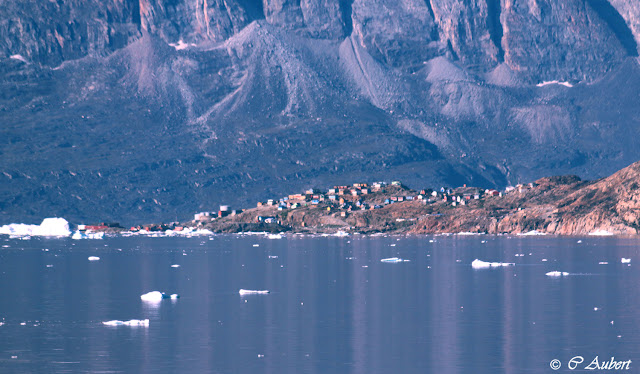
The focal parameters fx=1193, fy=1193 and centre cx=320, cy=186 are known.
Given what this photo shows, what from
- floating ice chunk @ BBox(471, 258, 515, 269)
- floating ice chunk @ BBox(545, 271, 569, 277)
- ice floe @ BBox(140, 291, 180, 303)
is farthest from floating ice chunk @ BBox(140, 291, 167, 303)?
floating ice chunk @ BBox(471, 258, 515, 269)

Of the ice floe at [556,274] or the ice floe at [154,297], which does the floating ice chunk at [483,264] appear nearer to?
the ice floe at [556,274]

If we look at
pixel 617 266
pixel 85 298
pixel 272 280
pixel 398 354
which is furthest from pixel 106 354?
pixel 617 266

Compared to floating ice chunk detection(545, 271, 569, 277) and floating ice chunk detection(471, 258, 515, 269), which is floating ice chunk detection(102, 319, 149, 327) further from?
floating ice chunk detection(471, 258, 515, 269)

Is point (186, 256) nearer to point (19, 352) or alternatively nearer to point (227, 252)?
point (227, 252)

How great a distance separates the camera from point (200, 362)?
209 feet

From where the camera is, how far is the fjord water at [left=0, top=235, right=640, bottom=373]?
64.2 metres

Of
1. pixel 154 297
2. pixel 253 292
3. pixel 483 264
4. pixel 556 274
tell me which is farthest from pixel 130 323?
pixel 483 264

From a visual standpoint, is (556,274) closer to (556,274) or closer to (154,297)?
(556,274)

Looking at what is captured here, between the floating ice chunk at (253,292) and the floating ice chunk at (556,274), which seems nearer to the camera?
the floating ice chunk at (253,292)

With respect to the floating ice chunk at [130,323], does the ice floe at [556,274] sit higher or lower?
higher

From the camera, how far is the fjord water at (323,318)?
64250mm

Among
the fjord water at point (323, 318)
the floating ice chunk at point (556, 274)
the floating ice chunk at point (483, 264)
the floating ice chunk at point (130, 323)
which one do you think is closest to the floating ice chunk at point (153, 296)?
the fjord water at point (323, 318)

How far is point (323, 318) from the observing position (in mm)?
81688

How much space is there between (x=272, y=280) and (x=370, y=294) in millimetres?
19895
